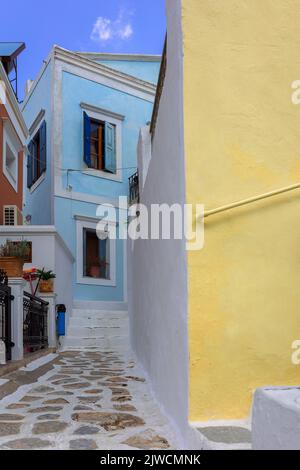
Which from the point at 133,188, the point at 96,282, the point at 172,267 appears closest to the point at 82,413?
the point at 172,267

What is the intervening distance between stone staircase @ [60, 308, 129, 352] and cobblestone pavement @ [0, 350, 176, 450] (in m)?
4.20

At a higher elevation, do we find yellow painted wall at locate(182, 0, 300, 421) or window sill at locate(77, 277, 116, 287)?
yellow painted wall at locate(182, 0, 300, 421)

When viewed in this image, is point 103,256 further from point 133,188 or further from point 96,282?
point 133,188

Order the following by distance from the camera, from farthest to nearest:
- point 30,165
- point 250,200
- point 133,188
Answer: point 30,165 → point 133,188 → point 250,200

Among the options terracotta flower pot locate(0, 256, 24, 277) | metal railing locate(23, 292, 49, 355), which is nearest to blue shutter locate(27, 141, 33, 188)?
metal railing locate(23, 292, 49, 355)

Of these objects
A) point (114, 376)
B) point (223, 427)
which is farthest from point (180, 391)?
point (114, 376)

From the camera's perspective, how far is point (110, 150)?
605 inches

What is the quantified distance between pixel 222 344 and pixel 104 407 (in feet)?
6.09

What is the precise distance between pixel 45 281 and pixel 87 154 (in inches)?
232

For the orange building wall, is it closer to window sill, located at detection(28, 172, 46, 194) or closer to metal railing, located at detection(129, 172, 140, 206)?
window sill, located at detection(28, 172, 46, 194)

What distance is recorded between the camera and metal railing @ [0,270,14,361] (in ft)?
20.7

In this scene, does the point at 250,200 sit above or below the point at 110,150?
below

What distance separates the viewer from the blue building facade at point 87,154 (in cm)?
1441
